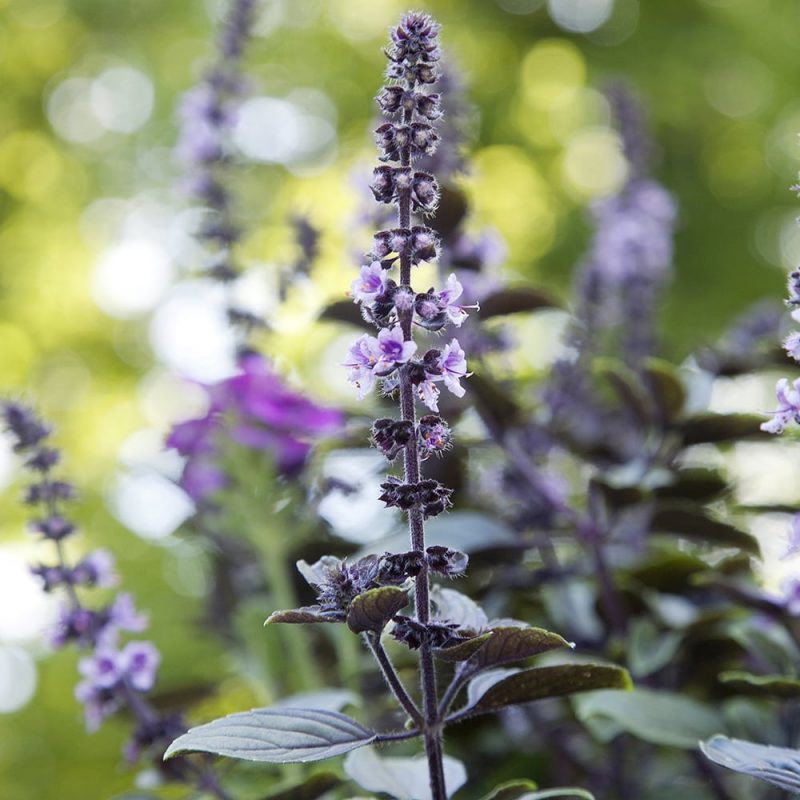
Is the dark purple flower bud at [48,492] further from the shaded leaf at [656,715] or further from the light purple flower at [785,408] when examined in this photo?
the light purple flower at [785,408]

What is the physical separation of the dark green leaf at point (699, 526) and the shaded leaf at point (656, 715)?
0.32 metres

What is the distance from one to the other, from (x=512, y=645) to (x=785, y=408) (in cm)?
30

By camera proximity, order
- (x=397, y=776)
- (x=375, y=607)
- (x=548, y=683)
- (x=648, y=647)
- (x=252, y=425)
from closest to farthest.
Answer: (x=375, y=607) < (x=548, y=683) < (x=397, y=776) < (x=648, y=647) < (x=252, y=425)

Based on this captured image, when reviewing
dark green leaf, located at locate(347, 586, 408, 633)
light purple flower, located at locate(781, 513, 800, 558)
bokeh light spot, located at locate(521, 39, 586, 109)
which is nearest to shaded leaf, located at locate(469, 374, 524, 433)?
light purple flower, located at locate(781, 513, 800, 558)

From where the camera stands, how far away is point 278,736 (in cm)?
80

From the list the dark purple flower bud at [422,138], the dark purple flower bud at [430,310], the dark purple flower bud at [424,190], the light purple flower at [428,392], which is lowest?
the light purple flower at [428,392]

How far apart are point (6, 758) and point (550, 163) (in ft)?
12.8

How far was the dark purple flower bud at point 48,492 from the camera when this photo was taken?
1169 millimetres

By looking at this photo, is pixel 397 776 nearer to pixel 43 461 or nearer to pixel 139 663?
pixel 139 663

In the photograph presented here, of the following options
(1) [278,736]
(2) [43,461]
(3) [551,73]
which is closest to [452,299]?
(1) [278,736]

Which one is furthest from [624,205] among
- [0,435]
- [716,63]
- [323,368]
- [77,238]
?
[77,238]

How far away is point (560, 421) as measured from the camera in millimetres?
1674

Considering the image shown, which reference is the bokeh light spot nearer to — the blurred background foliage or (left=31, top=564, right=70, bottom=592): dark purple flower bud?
the blurred background foliage

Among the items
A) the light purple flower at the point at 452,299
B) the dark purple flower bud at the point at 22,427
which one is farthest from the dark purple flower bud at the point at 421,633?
the dark purple flower bud at the point at 22,427
